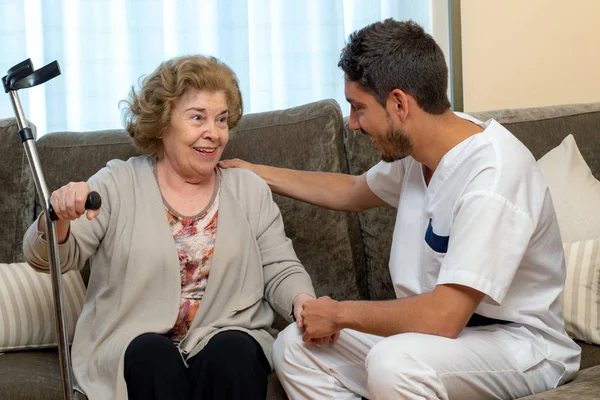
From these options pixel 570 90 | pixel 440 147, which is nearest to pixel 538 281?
pixel 440 147

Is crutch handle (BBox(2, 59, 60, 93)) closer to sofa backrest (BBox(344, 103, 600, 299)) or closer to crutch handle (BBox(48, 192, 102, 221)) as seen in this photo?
crutch handle (BBox(48, 192, 102, 221))

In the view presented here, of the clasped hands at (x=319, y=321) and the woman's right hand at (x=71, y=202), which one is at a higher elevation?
the woman's right hand at (x=71, y=202)

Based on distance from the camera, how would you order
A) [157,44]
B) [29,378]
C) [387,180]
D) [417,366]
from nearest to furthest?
[417,366] < [29,378] < [387,180] < [157,44]

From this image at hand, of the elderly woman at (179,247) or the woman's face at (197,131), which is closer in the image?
the elderly woman at (179,247)

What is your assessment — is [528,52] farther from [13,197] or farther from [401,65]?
[13,197]

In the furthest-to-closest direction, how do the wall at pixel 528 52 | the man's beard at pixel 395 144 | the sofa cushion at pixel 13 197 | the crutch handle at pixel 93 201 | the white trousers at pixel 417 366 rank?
the wall at pixel 528 52
the sofa cushion at pixel 13 197
the man's beard at pixel 395 144
the white trousers at pixel 417 366
the crutch handle at pixel 93 201

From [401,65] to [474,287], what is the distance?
54cm

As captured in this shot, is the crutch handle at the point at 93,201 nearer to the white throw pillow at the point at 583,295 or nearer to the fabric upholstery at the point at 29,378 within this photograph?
the fabric upholstery at the point at 29,378

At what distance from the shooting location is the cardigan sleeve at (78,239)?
1.99 metres

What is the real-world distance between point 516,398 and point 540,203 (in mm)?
424

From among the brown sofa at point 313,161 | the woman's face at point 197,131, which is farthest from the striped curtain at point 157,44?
the woman's face at point 197,131

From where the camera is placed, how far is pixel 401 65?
1.94 meters

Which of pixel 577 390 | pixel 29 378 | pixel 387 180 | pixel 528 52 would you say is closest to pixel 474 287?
pixel 577 390

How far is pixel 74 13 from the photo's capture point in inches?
116
